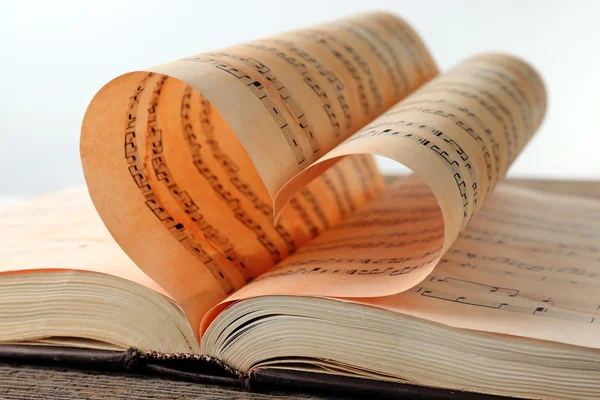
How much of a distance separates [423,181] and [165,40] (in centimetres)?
148

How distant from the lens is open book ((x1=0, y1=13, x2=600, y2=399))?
1.77 ft

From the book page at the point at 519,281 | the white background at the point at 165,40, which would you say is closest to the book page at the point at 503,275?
the book page at the point at 519,281

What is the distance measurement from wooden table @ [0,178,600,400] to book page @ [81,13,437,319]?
0.22 feet

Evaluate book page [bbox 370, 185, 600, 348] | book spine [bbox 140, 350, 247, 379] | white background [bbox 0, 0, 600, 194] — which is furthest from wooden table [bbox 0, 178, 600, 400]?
white background [bbox 0, 0, 600, 194]

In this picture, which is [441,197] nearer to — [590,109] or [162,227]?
[162,227]

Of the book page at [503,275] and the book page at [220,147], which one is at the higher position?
the book page at [220,147]

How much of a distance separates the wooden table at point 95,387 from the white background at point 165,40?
1.47 m

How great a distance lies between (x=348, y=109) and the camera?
744mm

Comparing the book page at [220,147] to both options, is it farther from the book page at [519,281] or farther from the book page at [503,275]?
the book page at [519,281]

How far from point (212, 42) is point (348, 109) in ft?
4.57

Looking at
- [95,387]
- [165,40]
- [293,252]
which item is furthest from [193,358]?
[165,40]

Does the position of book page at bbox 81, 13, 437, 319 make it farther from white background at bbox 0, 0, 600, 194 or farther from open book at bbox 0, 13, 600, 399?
white background at bbox 0, 0, 600, 194

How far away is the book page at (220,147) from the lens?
58cm

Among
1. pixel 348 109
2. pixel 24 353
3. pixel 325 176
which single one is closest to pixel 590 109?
pixel 325 176
